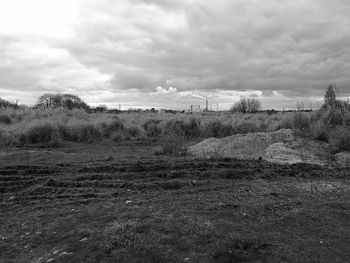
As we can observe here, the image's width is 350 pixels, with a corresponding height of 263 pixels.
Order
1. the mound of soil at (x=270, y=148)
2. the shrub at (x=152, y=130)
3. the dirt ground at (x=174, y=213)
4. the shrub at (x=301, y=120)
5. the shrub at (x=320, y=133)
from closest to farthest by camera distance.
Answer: the dirt ground at (x=174, y=213), the mound of soil at (x=270, y=148), the shrub at (x=320, y=133), the shrub at (x=301, y=120), the shrub at (x=152, y=130)

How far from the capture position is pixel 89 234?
4461 mm

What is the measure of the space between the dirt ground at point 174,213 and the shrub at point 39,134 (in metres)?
6.47

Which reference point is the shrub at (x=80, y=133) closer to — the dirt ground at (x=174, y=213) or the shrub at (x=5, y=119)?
the dirt ground at (x=174, y=213)

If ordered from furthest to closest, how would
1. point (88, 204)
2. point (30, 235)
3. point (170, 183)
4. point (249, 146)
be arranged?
point (249, 146), point (170, 183), point (88, 204), point (30, 235)

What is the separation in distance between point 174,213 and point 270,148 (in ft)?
22.3

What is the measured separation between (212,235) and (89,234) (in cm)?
154

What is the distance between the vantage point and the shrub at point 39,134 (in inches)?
581

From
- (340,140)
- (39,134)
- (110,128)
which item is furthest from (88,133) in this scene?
(340,140)

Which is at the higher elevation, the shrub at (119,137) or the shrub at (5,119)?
the shrub at (5,119)

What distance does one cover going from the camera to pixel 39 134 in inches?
596

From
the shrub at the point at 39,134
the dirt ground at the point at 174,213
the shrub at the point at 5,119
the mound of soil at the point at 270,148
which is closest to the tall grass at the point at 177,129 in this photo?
the shrub at the point at 39,134

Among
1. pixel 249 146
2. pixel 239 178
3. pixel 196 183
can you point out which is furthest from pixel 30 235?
pixel 249 146

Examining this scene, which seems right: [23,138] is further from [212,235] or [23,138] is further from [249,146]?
[212,235]

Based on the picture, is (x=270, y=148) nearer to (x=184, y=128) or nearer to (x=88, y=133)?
(x=184, y=128)
